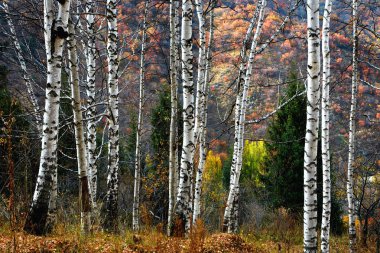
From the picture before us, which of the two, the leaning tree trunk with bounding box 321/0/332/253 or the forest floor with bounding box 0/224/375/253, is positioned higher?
the leaning tree trunk with bounding box 321/0/332/253

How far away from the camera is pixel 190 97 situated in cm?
662

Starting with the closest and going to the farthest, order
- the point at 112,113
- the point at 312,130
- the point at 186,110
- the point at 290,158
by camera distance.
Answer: the point at 312,130 < the point at 186,110 < the point at 112,113 < the point at 290,158

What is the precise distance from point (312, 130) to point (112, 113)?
4.30 metres

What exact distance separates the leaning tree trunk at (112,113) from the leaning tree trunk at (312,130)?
13.6 feet

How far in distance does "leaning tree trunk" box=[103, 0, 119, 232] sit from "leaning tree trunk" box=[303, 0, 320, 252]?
415 centimetres

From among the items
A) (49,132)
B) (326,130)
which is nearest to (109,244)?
(49,132)

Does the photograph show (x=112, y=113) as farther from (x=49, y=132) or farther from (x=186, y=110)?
(x=49, y=132)

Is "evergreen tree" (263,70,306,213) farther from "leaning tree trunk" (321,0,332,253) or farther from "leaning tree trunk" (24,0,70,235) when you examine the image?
"leaning tree trunk" (24,0,70,235)

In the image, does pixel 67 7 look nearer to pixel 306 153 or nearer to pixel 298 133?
pixel 306 153

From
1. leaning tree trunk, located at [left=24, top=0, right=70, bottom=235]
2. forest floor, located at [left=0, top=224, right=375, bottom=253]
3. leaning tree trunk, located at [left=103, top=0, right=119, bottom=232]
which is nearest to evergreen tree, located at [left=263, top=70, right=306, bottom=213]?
leaning tree trunk, located at [left=103, top=0, right=119, bottom=232]

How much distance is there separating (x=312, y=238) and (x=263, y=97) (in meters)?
63.9

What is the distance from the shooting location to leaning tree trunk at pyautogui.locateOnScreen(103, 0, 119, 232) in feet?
24.2

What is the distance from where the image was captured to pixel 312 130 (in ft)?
Result: 15.7

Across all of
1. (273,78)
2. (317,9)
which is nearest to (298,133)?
(317,9)
